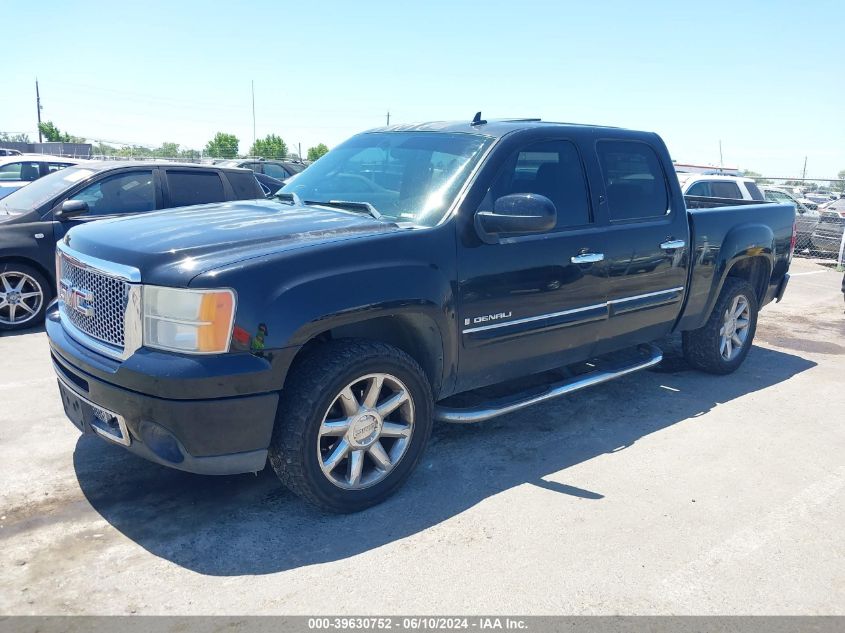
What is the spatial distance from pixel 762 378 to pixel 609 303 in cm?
246

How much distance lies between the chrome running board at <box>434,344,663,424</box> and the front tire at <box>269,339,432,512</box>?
24cm

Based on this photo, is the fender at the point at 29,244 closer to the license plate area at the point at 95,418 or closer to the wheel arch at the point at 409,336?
the license plate area at the point at 95,418

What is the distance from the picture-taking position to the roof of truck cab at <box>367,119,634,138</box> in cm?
438

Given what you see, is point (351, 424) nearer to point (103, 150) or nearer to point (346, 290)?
point (346, 290)

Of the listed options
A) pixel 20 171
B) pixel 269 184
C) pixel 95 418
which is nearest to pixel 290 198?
pixel 95 418

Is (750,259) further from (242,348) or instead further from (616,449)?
(242,348)

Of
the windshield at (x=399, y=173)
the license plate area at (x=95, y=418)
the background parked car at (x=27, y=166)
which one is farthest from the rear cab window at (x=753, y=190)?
the license plate area at (x=95, y=418)

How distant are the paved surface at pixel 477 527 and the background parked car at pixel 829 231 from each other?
494 inches

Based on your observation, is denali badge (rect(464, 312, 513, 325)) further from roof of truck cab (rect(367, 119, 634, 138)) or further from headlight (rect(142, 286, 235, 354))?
headlight (rect(142, 286, 235, 354))

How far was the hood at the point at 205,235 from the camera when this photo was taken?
124 inches

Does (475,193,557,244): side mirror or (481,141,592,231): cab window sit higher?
(481,141,592,231): cab window

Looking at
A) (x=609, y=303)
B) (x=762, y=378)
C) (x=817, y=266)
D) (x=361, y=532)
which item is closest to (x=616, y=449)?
(x=609, y=303)

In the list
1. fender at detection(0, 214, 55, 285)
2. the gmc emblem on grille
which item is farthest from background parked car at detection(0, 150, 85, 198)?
the gmc emblem on grille

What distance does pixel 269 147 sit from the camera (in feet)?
168
